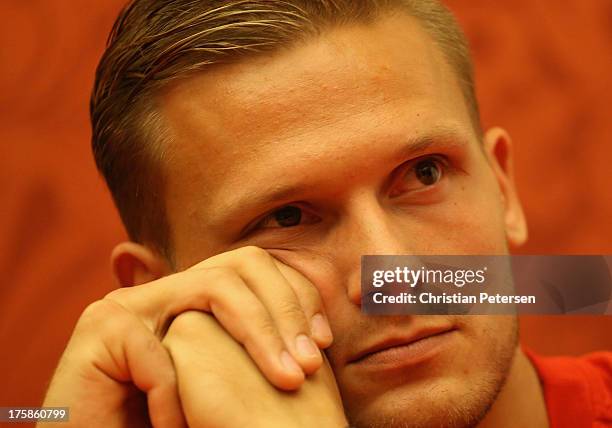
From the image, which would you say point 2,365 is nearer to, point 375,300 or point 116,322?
point 116,322

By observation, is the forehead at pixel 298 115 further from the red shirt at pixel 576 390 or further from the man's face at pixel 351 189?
the red shirt at pixel 576 390

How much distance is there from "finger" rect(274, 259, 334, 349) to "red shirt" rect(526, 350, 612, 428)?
51cm

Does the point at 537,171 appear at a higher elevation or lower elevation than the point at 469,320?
lower

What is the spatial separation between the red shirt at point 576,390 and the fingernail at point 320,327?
0.52m

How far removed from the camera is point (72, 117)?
1375mm

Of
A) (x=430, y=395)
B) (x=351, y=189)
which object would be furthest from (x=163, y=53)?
(x=430, y=395)

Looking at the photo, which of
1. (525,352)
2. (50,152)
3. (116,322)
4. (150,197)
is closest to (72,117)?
(50,152)

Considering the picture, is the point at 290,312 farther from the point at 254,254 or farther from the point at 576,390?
the point at 576,390

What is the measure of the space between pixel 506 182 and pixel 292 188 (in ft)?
1.49

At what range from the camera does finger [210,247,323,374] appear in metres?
0.73

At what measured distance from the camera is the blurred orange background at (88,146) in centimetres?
127

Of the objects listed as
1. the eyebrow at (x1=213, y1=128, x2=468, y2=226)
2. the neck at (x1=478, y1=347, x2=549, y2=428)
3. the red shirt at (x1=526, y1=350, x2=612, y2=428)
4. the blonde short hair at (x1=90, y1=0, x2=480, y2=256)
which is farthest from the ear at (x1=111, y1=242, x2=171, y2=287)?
the red shirt at (x1=526, y1=350, x2=612, y2=428)

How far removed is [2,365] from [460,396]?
0.71 meters

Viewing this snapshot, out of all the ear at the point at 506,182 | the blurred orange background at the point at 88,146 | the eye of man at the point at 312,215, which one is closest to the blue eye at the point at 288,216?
the eye of man at the point at 312,215
